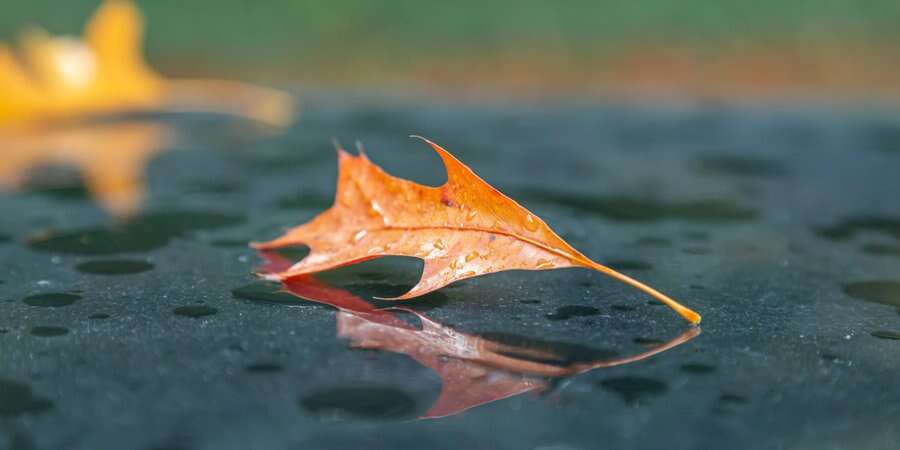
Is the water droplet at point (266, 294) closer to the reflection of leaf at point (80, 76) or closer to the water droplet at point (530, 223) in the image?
the water droplet at point (530, 223)

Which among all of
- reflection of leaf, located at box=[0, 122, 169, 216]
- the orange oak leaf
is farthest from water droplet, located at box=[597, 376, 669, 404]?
reflection of leaf, located at box=[0, 122, 169, 216]

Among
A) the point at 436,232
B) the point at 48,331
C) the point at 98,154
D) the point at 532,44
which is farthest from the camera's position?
the point at 532,44

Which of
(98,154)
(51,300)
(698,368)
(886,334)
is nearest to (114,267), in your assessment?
(51,300)

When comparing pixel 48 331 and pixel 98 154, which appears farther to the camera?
pixel 98 154

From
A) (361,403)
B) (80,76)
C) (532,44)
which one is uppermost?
(532,44)

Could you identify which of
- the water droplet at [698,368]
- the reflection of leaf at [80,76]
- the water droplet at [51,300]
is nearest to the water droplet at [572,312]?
the water droplet at [698,368]

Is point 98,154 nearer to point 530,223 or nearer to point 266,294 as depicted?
point 266,294

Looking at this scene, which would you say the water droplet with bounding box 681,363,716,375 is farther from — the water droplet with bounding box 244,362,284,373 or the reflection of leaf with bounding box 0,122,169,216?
the reflection of leaf with bounding box 0,122,169,216
